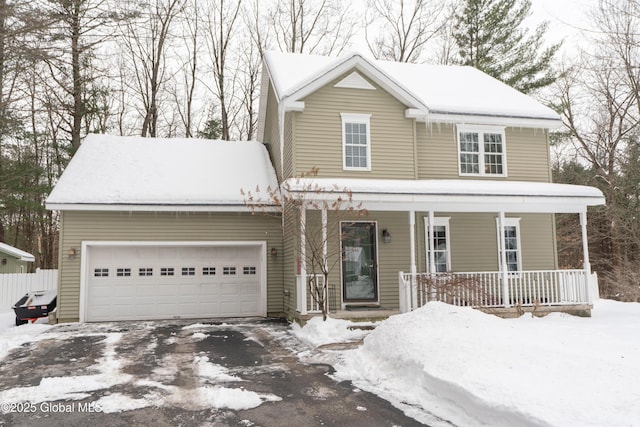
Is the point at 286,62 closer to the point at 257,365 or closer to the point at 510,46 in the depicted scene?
the point at 257,365


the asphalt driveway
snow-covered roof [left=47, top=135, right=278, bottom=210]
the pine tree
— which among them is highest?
the pine tree

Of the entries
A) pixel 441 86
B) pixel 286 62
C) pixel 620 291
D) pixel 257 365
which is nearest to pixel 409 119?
pixel 441 86

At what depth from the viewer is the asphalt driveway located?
511cm

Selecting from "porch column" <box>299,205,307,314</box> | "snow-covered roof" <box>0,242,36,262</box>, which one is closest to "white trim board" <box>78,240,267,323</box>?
"porch column" <box>299,205,307,314</box>

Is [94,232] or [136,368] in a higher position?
[94,232]

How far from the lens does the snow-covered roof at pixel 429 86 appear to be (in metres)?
12.5

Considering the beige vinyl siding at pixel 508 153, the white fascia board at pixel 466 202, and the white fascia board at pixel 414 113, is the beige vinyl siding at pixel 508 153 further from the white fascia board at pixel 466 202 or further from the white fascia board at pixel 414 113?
the white fascia board at pixel 466 202

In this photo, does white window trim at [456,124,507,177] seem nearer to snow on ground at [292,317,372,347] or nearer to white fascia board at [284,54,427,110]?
white fascia board at [284,54,427,110]

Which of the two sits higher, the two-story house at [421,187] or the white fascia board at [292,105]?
the white fascia board at [292,105]

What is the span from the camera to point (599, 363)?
5695 millimetres

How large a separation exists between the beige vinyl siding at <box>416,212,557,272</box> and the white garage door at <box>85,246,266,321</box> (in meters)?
4.82

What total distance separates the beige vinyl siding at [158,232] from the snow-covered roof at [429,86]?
3.65m

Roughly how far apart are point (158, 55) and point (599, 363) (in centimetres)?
2344

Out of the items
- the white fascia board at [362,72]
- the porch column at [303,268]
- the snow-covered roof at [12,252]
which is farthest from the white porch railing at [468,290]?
the snow-covered roof at [12,252]
